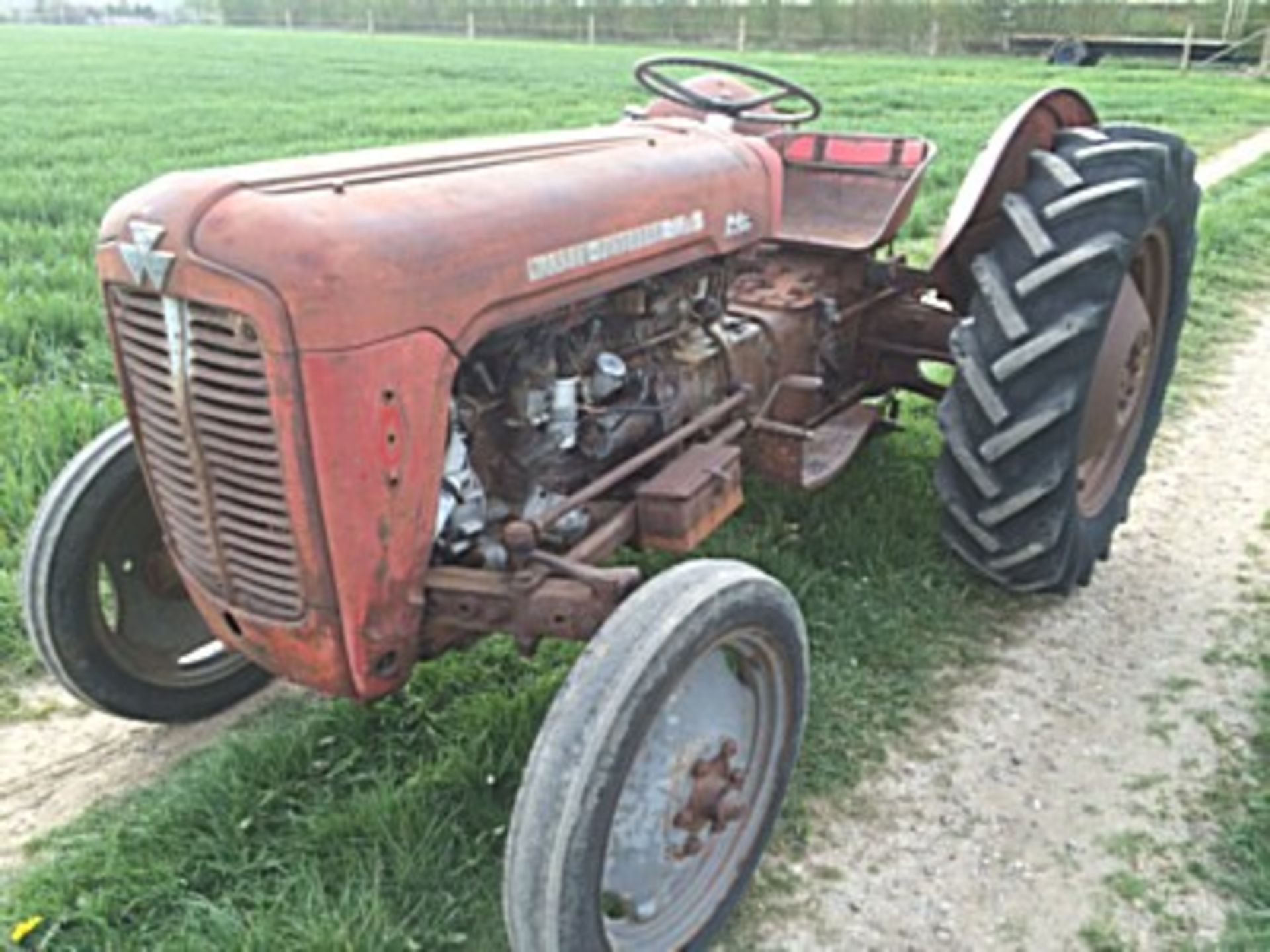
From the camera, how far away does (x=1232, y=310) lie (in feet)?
22.3

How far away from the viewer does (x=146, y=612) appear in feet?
9.78

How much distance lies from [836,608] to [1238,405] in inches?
111

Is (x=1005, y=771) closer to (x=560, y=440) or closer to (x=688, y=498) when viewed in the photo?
(x=688, y=498)

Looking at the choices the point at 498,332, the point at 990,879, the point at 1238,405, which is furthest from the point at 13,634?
the point at 1238,405

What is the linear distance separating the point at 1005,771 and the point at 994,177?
1755mm

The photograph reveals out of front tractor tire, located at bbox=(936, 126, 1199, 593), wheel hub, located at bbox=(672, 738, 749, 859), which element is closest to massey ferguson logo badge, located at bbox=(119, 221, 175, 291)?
wheel hub, located at bbox=(672, 738, 749, 859)

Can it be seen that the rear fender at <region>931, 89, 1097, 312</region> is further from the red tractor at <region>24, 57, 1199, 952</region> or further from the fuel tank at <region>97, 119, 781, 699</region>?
the fuel tank at <region>97, 119, 781, 699</region>

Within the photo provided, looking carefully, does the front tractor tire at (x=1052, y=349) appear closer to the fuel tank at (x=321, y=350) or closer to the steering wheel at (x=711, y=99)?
the steering wheel at (x=711, y=99)

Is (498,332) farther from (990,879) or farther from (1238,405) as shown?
(1238,405)

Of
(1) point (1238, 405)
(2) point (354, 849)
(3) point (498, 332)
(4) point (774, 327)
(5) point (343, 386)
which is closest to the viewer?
(5) point (343, 386)

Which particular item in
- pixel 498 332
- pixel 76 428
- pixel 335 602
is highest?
pixel 498 332

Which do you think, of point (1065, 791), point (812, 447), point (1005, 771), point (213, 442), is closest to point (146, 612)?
point (213, 442)

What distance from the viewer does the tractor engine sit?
97.0 inches

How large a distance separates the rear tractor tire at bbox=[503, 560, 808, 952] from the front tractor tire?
111 cm
